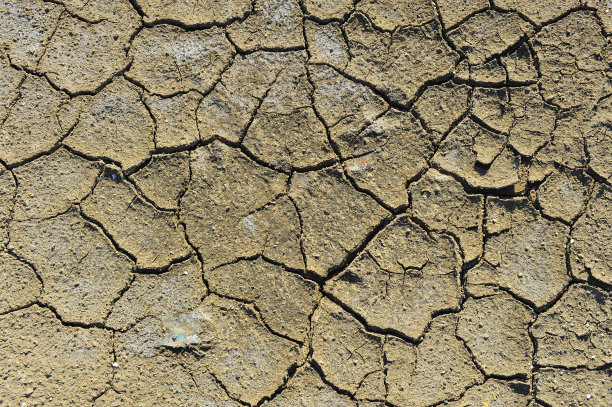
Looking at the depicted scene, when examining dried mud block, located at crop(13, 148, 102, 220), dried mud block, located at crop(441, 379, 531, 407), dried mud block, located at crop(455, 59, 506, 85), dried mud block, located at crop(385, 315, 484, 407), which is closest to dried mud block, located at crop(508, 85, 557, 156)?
dried mud block, located at crop(455, 59, 506, 85)

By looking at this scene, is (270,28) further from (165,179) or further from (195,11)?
(165,179)

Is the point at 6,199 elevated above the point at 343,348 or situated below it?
below

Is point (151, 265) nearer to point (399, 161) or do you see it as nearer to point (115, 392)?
point (115, 392)

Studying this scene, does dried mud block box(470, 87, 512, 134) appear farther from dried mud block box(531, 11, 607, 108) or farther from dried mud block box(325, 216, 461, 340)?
dried mud block box(325, 216, 461, 340)

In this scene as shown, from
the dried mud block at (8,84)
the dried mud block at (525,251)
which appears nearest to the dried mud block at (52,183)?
the dried mud block at (8,84)

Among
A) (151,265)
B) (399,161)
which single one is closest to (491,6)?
(399,161)

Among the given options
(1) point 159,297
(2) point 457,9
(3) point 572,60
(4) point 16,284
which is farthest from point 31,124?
(3) point 572,60

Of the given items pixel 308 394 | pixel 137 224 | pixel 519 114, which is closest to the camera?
pixel 308 394

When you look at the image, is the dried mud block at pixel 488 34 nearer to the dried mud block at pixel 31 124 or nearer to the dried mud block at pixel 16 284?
the dried mud block at pixel 31 124
